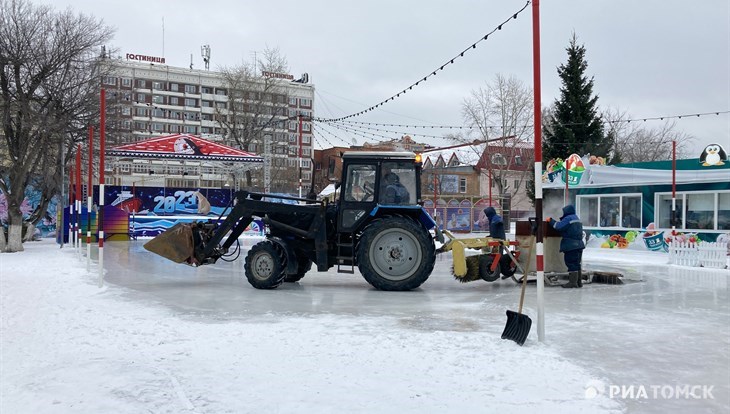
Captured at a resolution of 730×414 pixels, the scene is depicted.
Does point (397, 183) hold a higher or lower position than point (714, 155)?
lower

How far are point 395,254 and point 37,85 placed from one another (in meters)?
16.2

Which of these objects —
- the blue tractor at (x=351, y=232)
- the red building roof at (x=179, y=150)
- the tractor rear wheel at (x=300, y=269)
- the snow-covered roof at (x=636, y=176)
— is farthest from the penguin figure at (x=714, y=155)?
the red building roof at (x=179, y=150)

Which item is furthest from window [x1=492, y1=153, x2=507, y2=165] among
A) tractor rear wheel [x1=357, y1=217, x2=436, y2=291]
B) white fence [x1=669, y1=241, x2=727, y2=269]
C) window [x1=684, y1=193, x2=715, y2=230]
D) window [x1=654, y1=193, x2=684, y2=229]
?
tractor rear wheel [x1=357, y1=217, x2=436, y2=291]

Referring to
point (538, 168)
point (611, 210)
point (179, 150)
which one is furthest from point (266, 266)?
point (611, 210)

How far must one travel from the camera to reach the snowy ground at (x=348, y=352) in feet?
16.4

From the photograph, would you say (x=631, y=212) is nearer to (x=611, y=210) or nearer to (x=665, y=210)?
(x=611, y=210)

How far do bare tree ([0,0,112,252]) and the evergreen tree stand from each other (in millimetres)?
25708

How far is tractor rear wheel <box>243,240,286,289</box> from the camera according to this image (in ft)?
38.9

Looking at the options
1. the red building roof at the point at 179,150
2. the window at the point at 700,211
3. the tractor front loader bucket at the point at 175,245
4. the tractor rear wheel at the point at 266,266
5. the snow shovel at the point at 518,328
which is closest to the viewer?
the snow shovel at the point at 518,328

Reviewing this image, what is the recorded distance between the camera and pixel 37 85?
2144 cm

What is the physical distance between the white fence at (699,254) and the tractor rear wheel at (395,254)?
1099 centimetres

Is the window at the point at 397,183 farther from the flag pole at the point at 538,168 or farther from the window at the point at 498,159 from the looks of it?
the window at the point at 498,159

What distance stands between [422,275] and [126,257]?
1209 centimetres

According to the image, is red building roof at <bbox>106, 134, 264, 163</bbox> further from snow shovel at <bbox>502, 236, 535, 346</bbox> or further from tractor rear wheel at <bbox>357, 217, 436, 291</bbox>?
snow shovel at <bbox>502, 236, 535, 346</bbox>
